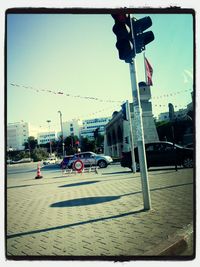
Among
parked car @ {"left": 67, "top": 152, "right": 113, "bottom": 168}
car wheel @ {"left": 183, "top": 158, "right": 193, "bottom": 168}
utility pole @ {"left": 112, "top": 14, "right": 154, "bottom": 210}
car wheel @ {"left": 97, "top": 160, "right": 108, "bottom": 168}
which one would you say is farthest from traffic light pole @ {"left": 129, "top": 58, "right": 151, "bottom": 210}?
car wheel @ {"left": 97, "top": 160, "right": 108, "bottom": 168}

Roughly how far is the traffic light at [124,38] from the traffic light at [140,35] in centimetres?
13

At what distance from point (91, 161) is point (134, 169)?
26.0ft

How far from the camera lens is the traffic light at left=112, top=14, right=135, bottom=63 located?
404cm

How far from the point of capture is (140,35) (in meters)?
4.43

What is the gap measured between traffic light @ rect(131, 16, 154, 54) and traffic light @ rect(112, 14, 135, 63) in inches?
5.3

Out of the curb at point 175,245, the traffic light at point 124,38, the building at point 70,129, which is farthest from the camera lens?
the building at point 70,129

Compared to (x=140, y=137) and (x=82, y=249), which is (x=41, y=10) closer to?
(x=140, y=137)

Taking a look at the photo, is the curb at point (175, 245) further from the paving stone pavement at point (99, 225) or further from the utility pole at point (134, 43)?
the utility pole at point (134, 43)

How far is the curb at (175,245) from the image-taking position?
293 centimetres

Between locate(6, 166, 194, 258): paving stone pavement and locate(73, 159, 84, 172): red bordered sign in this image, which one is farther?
A: locate(73, 159, 84, 172): red bordered sign

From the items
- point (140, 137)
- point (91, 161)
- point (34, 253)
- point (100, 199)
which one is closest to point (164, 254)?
point (34, 253)

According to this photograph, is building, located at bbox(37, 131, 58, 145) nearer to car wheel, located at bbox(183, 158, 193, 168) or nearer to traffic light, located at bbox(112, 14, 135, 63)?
car wheel, located at bbox(183, 158, 193, 168)

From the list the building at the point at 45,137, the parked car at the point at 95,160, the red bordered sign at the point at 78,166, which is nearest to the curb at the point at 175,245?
the red bordered sign at the point at 78,166

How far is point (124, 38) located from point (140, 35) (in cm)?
40
